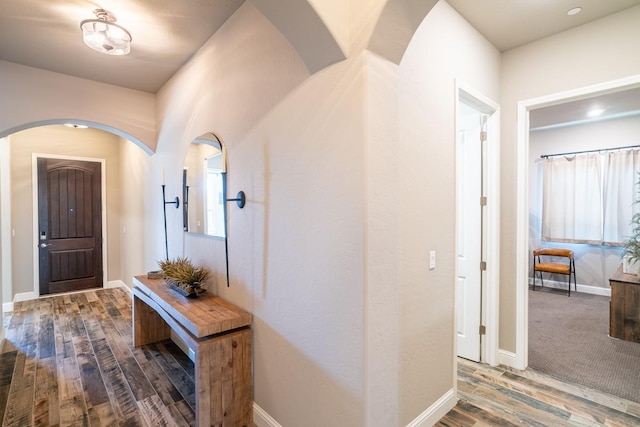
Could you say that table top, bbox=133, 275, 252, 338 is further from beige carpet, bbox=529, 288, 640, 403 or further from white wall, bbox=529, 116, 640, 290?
white wall, bbox=529, 116, 640, 290

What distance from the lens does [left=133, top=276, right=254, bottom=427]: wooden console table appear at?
181 cm

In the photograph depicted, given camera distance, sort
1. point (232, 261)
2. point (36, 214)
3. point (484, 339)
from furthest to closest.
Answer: point (36, 214) < point (484, 339) < point (232, 261)

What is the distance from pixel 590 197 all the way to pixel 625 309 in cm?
249

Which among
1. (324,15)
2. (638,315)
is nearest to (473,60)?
(324,15)

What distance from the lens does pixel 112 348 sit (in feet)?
10.2

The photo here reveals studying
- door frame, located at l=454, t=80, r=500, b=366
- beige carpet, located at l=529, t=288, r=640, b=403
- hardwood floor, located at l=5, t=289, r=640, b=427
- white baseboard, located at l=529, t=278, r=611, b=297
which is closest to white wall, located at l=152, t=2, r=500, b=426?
door frame, located at l=454, t=80, r=500, b=366

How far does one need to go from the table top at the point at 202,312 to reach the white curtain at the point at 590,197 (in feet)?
19.1

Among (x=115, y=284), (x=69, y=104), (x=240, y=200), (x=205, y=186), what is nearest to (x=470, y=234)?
(x=240, y=200)

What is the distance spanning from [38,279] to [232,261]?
472cm

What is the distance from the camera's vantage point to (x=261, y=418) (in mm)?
1939

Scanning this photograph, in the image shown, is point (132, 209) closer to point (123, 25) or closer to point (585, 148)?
point (123, 25)

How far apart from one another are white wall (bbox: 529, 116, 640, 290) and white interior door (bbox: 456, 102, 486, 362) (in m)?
3.85

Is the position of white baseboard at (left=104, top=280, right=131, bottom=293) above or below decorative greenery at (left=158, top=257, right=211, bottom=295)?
below

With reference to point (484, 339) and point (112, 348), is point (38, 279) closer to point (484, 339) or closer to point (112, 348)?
point (112, 348)
